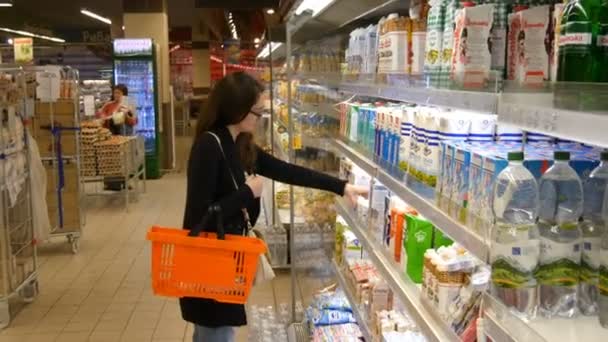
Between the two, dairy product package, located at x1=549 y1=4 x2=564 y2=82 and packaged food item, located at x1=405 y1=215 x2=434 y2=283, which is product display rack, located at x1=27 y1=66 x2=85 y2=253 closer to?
packaged food item, located at x1=405 y1=215 x2=434 y2=283

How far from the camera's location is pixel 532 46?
142 cm

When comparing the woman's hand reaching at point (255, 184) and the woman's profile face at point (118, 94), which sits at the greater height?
the woman's profile face at point (118, 94)

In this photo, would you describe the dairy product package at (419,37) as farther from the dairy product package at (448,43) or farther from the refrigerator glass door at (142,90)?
the refrigerator glass door at (142,90)

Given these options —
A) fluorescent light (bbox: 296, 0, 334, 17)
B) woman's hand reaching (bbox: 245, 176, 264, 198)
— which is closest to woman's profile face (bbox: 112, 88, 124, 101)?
fluorescent light (bbox: 296, 0, 334, 17)

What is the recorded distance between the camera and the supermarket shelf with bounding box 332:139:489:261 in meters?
1.46

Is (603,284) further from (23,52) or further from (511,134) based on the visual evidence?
(23,52)

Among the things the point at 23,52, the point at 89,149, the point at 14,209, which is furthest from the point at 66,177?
the point at 23,52

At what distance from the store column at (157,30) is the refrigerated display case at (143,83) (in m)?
0.70

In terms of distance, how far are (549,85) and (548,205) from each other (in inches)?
10.4

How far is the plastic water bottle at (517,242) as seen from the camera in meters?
1.37

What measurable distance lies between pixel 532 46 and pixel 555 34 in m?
0.07

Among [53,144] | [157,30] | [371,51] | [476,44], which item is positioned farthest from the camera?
A: [157,30]

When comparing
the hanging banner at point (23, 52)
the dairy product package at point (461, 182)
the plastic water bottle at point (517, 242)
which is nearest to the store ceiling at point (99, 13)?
the hanging banner at point (23, 52)

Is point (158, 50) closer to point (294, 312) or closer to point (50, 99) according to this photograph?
point (50, 99)
